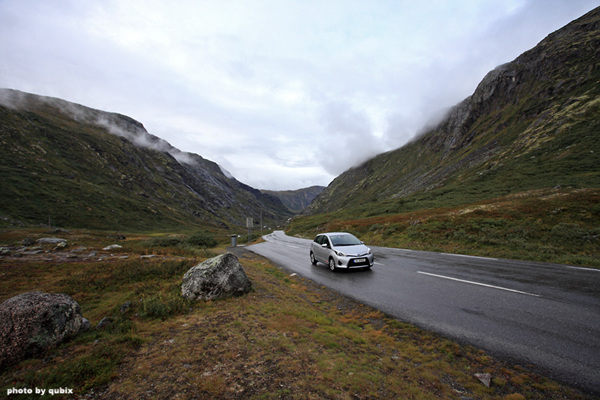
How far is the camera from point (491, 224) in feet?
65.8

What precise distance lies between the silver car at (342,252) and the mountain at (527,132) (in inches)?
1309

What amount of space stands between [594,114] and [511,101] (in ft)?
128

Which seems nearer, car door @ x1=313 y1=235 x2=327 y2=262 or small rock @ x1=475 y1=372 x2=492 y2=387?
small rock @ x1=475 y1=372 x2=492 y2=387

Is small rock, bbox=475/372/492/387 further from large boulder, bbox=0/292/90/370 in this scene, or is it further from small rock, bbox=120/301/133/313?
small rock, bbox=120/301/133/313

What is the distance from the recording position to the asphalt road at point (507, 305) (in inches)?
182

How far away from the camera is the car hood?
508 inches

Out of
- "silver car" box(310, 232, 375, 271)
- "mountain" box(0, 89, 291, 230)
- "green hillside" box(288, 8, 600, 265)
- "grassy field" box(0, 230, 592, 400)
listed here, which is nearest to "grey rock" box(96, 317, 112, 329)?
"grassy field" box(0, 230, 592, 400)

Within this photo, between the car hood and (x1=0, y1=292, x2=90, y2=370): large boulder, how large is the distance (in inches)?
415

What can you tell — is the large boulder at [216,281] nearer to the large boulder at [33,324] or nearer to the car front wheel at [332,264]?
the large boulder at [33,324]

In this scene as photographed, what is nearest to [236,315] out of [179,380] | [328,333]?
[328,333]

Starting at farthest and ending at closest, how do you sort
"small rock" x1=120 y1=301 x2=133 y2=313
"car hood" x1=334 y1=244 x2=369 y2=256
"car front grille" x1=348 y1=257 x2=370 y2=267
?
"car hood" x1=334 y1=244 x2=369 y2=256, "car front grille" x1=348 y1=257 x2=370 y2=267, "small rock" x1=120 y1=301 x2=133 y2=313

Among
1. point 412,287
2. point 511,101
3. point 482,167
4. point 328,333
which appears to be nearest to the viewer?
point 328,333

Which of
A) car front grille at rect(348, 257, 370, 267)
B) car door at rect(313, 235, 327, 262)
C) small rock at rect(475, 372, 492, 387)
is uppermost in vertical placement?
car door at rect(313, 235, 327, 262)

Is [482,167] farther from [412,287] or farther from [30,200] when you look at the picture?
[30,200]
